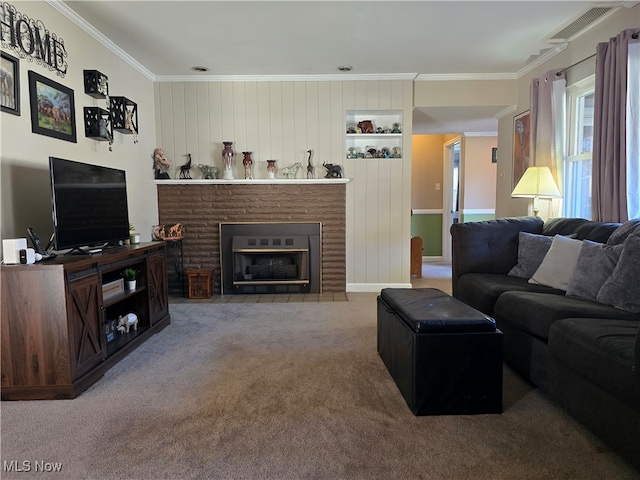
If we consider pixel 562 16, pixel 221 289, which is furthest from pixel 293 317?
pixel 562 16

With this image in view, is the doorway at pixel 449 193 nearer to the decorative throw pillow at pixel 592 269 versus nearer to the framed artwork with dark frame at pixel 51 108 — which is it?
the decorative throw pillow at pixel 592 269

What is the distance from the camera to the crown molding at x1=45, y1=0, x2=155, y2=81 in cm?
278

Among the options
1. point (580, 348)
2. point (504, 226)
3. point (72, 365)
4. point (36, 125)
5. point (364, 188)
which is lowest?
point (72, 365)

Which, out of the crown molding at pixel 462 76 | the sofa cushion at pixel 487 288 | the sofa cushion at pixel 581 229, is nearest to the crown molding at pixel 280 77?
the crown molding at pixel 462 76

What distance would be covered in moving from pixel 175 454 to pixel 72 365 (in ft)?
2.99

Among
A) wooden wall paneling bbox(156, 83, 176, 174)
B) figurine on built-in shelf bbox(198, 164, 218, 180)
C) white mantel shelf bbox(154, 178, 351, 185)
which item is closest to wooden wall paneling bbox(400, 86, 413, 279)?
white mantel shelf bbox(154, 178, 351, 185)

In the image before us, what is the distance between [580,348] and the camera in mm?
1677

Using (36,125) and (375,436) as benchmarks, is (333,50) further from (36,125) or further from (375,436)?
(375,436)

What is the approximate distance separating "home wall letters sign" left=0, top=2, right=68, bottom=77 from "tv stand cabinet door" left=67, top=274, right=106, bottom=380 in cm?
148

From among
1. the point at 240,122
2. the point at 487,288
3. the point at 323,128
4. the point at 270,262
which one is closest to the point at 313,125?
the point at 323,128

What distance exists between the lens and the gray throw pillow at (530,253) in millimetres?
2936

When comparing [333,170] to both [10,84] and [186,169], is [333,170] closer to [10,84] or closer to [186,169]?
[186,169]

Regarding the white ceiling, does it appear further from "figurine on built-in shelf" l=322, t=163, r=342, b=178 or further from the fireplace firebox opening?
the fireplace firebox opening

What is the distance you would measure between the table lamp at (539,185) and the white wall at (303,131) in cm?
140
